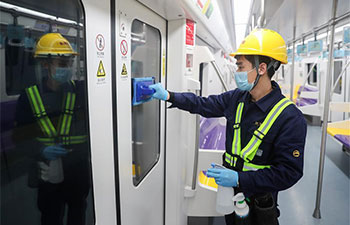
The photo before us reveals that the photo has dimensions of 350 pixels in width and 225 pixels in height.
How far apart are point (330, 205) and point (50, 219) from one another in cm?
366

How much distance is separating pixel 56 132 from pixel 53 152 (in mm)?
66

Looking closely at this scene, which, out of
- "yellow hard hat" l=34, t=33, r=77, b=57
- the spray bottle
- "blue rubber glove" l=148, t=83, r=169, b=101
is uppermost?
"yellow hard hat" l=34, t=33, r=77, b=57

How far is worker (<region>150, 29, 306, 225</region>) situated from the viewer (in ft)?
4.82

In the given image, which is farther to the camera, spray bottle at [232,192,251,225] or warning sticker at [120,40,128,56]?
spray bottle at [232,192,251,225]

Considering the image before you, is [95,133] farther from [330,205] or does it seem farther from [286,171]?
[330,205]

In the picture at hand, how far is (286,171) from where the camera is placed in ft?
4.79

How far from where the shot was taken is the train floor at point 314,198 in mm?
3029

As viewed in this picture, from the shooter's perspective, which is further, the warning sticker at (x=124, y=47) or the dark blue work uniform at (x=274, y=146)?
the dark blue work uniform at (x=274, y=146)

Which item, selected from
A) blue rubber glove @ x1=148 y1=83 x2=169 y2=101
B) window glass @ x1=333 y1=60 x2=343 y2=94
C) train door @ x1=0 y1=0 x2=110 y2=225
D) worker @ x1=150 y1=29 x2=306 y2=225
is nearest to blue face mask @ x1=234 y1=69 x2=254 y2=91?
worker @ x1=150 y1=29 x2=306 y2=225

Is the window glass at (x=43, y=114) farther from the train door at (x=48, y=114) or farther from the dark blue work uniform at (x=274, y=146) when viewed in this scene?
the dark blue work uniform at (x=274, y=146)

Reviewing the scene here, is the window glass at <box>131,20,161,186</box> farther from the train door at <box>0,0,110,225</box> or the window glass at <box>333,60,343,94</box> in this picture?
the window glass at <box>333,60,343,94</box>

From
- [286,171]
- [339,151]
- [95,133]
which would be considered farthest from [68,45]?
[339,151]

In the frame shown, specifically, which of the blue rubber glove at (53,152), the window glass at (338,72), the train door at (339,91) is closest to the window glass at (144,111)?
the blue rubber glove at (53,152)

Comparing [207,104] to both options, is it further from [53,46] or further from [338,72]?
[338,72]
